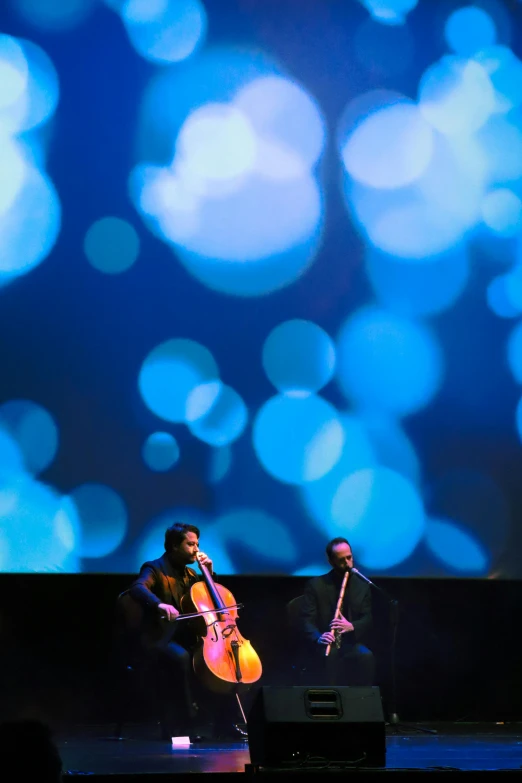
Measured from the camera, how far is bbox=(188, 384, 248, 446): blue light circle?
4.75m

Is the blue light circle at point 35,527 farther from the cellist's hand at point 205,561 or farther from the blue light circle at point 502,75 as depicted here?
the blue light circle at point 502,75

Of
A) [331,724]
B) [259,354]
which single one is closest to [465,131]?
[259,354]

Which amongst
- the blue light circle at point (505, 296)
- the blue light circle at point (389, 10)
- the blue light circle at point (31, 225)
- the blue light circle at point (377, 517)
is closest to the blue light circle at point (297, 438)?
the blue light circle at point (377, 517)

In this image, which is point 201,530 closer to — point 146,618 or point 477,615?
point 146,618

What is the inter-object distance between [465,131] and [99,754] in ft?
12.4

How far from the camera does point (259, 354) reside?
4902 millimetres

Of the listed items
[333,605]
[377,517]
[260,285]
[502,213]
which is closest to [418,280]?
[502,213]

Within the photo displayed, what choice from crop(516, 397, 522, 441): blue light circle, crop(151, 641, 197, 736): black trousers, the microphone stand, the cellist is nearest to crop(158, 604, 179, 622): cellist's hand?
the cellist

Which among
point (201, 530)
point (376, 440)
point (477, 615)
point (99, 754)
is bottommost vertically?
point (99, 754)

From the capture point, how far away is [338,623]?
440 cm

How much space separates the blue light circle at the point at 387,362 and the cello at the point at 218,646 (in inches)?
57.9

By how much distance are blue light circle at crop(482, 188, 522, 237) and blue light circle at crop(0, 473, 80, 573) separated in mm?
2734

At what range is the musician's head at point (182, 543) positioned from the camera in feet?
13.9

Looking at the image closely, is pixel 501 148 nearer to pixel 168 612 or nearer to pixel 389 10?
pixel 389 10
